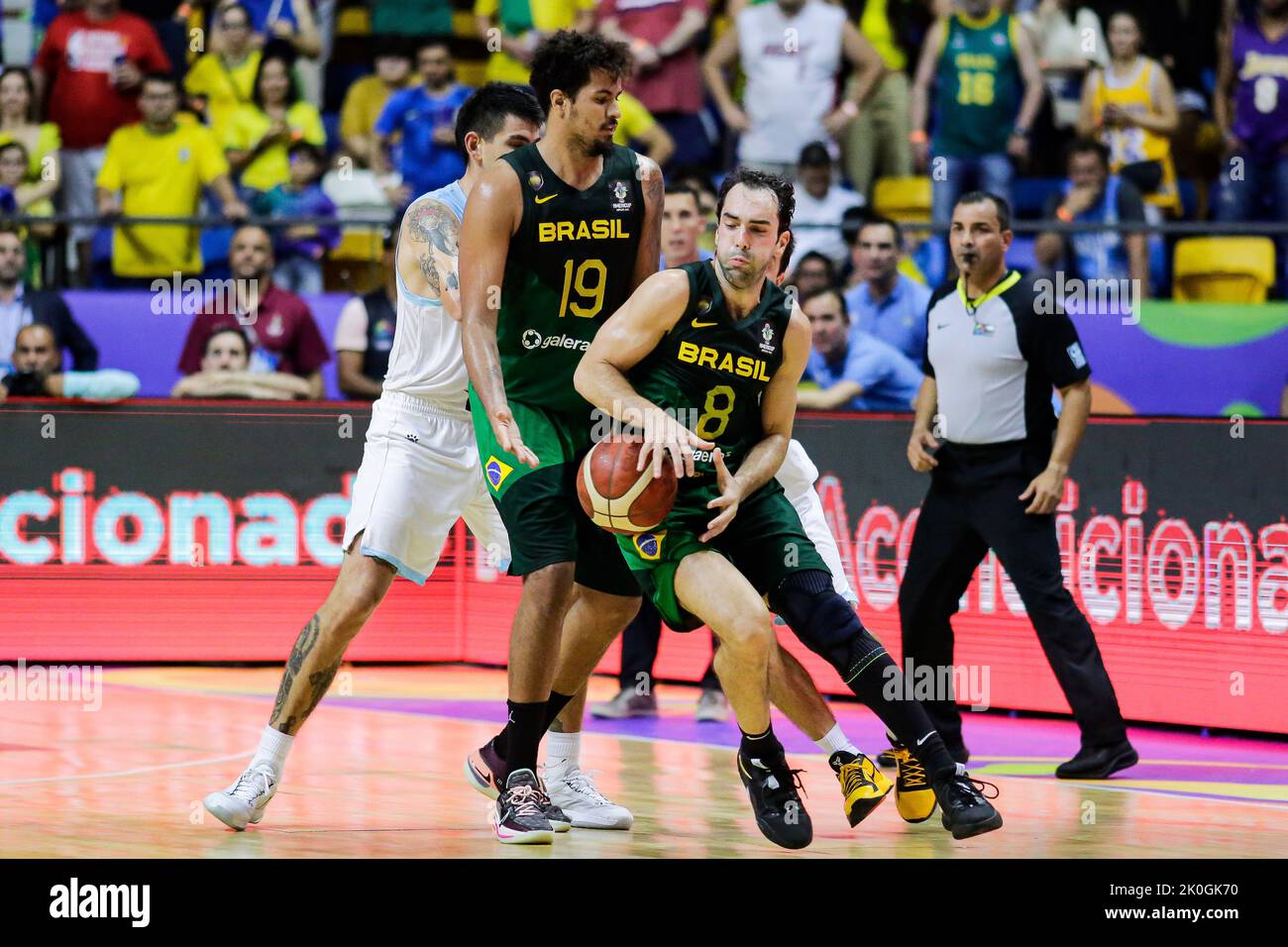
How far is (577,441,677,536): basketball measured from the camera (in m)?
5.75

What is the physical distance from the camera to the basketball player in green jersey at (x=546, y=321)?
6.07 metres

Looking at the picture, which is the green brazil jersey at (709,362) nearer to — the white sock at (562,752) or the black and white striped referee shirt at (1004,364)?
the white sock at (562,752)

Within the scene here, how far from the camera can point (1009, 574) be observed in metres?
8.02

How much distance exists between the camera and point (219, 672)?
35.8ft

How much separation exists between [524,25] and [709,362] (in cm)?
825

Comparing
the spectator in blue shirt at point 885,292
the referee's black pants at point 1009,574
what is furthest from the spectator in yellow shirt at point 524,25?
the referee's black pants at point 1009,574

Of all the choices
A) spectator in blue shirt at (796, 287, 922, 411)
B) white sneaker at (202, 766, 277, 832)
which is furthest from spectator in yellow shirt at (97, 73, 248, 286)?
white sneaker at (202, 766, 277, 832)

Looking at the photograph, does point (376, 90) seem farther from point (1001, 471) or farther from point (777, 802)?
point (777, 802)

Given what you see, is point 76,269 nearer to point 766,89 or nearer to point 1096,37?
point 766,89

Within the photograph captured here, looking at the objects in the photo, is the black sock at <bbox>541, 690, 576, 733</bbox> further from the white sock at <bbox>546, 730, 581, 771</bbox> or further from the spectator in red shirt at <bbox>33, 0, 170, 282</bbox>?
the spectator in red shirt at <bbox>33, 0, 170, 282</bbox>

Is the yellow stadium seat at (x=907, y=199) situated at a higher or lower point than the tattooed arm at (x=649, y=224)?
higher

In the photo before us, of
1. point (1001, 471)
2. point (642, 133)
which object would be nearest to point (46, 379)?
point (642, 133)

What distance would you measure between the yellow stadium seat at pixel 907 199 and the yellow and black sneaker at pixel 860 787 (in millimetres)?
7503

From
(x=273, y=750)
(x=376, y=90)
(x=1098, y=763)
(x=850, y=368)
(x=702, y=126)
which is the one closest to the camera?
(x=273, y=750)
